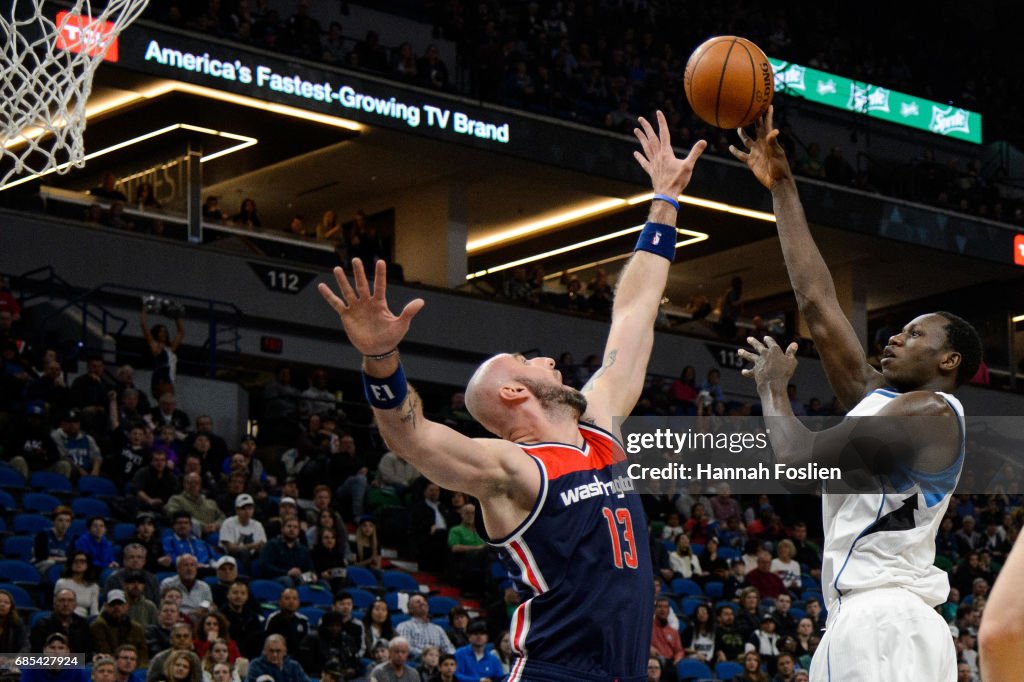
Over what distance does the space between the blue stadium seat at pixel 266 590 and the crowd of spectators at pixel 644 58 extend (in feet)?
29.8

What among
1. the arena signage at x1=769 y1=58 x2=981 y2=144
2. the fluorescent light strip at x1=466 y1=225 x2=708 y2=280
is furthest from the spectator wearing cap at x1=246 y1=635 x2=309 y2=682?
the arena signage at x1=769 y1=58 x2=981 y2=144

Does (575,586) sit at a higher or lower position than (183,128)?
lower

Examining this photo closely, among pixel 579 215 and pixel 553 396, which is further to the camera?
pixel 579 215

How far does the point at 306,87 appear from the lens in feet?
64.7

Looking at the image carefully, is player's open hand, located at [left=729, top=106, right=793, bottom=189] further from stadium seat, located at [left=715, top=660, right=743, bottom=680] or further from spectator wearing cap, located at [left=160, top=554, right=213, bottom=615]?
stadium seat, located at [left=715, top=660, right=743, bottom=680]

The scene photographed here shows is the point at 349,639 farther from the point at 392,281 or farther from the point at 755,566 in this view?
the point at 392,281

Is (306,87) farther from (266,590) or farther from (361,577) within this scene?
(266,590)

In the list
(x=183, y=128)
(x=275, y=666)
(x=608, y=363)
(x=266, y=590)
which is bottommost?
(x=275, y=666)

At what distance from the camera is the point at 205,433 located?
14562 millimetres

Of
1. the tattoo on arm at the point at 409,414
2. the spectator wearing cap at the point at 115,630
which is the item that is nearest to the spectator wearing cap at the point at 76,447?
the spectator wearing cap at the point at 115,630

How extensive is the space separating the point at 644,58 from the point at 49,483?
14.6m

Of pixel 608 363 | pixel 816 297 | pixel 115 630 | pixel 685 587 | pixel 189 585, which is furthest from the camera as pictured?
pixel 685 587

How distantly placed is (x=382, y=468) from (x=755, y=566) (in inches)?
158

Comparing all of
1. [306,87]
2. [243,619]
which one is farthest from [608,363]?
[306,87]
